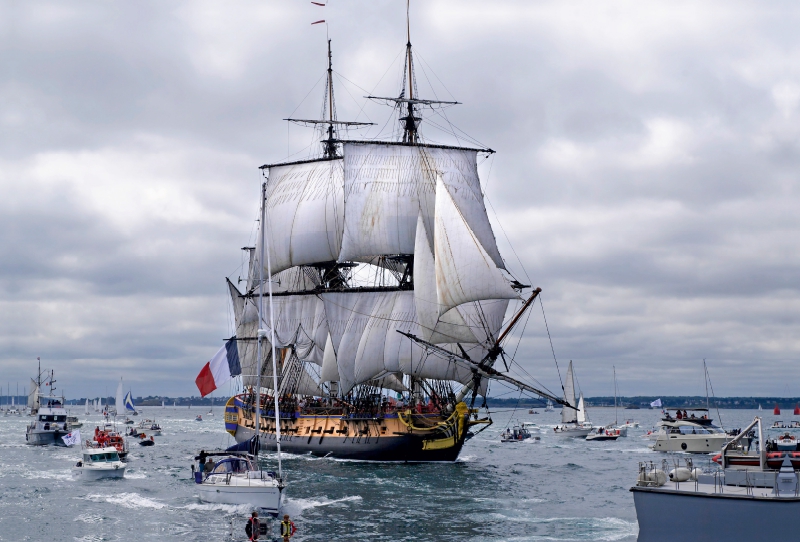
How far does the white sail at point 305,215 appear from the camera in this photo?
3430 inches

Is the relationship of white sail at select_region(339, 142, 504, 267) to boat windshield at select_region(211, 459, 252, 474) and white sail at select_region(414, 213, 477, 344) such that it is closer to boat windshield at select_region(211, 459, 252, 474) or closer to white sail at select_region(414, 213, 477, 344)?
white sail at select_region(414, 213, 477, 344)

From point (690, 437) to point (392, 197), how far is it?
35475mm

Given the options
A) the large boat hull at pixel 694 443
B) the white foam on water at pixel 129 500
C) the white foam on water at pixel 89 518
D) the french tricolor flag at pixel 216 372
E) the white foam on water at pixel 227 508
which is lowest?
the white foam on water at pixel 89 518

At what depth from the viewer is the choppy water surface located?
41156 mm

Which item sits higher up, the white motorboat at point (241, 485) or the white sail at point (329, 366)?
the white sail at point (329, 366)

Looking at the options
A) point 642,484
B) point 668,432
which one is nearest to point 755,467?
point 642,484

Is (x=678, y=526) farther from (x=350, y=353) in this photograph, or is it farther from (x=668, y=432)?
(x=668, y=432)

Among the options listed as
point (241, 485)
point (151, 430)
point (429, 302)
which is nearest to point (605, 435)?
point (429, 302)

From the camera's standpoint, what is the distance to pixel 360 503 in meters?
Result: 49.8

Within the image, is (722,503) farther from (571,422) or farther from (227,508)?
(571,422)

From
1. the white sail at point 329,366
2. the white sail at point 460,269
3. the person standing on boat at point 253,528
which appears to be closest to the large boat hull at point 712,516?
the person standing on boat at point 253,528

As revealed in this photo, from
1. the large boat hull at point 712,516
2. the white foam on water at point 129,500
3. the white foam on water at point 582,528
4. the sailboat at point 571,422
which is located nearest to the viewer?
the large boat hull at point 712,516

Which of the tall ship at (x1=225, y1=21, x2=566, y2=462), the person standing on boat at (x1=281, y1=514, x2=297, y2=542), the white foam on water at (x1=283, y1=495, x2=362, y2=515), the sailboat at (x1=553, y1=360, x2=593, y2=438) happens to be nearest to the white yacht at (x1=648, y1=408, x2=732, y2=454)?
the tall ship at (x1=225, y1=21, x2=566, y2=462)

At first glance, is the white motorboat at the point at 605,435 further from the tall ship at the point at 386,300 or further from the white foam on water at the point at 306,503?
the white foam on water at the point at 306,503
